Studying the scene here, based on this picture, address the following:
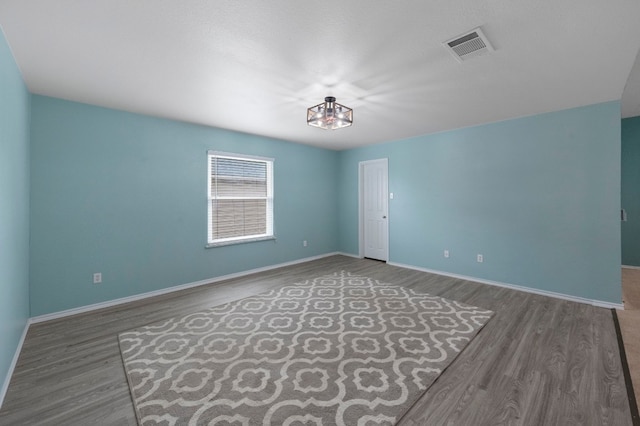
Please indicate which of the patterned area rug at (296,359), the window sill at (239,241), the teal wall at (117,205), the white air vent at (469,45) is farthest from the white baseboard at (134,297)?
the white air vent at (469,45)

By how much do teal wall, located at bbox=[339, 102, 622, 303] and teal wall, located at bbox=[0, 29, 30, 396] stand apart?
16.8 ft

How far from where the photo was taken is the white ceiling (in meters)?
1.71

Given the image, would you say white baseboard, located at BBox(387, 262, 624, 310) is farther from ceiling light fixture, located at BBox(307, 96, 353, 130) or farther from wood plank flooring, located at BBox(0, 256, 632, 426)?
ceiling light fixture, located at BBox(307, 96, 353, 130)

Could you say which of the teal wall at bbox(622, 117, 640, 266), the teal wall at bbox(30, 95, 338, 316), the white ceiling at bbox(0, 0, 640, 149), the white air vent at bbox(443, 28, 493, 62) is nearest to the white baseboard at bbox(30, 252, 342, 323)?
the teal wall at bbox(30, 95, 338, 316)

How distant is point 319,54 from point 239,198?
310 centimetres

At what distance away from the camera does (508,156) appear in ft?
13.1

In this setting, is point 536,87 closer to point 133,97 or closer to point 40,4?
point 40,4

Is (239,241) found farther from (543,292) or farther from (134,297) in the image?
(543,292)

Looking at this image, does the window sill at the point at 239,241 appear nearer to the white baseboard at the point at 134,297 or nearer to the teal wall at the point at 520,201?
the white baseboard at the point at 134,297

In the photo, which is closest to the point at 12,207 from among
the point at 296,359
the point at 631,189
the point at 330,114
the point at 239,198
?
the point at 296,359

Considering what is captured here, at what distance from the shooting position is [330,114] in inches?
114

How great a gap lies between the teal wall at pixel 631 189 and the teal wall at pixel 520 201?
2515mm

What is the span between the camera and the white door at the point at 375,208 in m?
5.63

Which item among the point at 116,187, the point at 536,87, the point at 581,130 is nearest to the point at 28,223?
the point at 116,187
